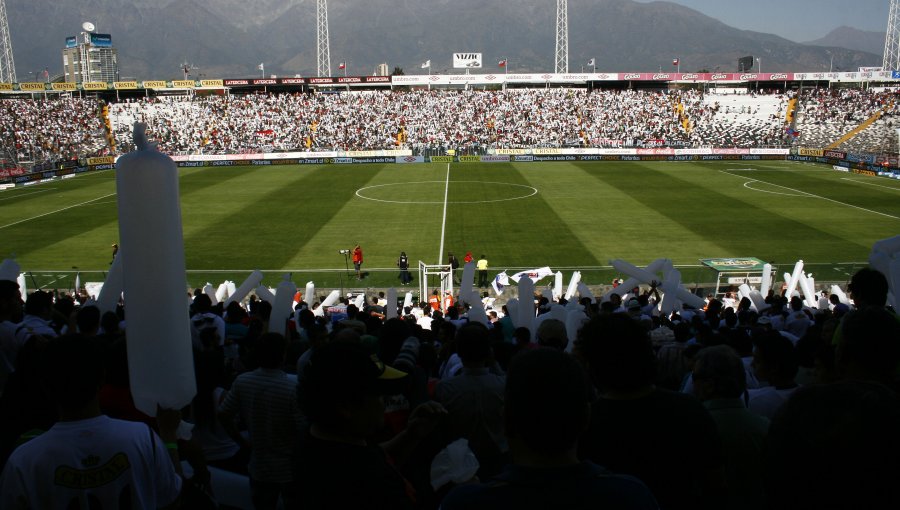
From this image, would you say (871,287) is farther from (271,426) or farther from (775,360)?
(271,426)

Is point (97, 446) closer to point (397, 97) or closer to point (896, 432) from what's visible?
point (896, 432)

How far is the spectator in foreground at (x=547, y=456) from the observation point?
8.32 feet

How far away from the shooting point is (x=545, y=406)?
267 centimetres

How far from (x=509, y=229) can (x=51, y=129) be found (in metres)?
52.8

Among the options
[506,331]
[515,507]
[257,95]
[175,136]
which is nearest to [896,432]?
[515,507]

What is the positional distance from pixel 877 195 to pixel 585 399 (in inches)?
1790

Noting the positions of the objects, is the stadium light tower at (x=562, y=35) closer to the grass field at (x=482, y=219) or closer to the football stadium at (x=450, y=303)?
the football stadium at (x=450, y=303)

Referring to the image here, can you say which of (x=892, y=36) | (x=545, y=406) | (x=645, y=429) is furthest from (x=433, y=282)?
(x=892, y=36)

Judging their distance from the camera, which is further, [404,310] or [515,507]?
[404,310]

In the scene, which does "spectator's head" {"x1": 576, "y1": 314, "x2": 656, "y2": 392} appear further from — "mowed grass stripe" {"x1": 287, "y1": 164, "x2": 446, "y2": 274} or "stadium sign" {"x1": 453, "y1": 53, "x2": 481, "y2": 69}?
"stadium sign" {"x1": 453, "y1": 53, "x2": 481, "y2": 69}

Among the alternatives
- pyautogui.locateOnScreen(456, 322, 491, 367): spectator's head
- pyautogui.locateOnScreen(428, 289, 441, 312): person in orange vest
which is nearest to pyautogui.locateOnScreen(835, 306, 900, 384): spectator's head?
pyautogui.locateOnScreen(456, 322, 491, 367): spectator's head

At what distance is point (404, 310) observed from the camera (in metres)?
16.6

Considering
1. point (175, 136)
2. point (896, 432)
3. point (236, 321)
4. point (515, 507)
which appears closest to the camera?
point (896, 432)

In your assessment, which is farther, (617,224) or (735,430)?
(617,224)
